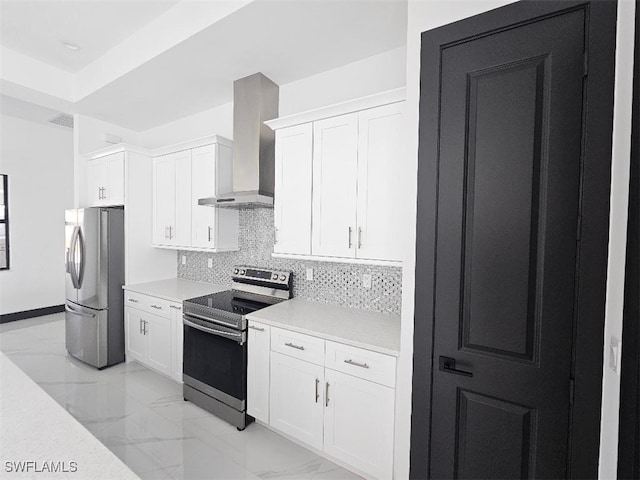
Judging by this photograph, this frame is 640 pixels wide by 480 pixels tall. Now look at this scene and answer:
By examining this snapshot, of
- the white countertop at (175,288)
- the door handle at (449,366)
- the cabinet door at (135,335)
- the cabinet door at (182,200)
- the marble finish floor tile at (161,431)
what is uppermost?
the cabinet door at (182,200)

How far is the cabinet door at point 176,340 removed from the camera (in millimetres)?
2893

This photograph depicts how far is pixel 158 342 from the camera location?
310 centimetres

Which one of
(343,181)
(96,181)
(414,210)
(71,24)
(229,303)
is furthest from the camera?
(96,181)

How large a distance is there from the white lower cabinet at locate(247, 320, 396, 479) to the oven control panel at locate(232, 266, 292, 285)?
612mm

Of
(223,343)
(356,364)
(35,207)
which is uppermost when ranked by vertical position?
(35,207)

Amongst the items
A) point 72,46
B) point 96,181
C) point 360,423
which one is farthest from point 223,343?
point 72,46

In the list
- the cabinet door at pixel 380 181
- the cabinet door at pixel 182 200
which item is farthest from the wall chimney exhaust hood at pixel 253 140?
the cabinet door at pixel 380 181

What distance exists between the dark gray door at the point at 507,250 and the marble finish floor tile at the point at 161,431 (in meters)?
1.10

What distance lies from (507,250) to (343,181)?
120 centimetres

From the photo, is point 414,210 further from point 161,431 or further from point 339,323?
point 161,431

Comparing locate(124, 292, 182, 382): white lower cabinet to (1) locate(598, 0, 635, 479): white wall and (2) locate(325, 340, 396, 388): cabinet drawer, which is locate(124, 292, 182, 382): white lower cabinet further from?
(1) locate(598, 0, 635, 479): white wall

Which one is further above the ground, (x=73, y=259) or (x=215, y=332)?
(x=73, y=259)

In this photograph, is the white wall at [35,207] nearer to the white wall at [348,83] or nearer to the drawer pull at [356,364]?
the white wall at [348,83]

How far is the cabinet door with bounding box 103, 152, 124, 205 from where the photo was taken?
3451 millimetres
